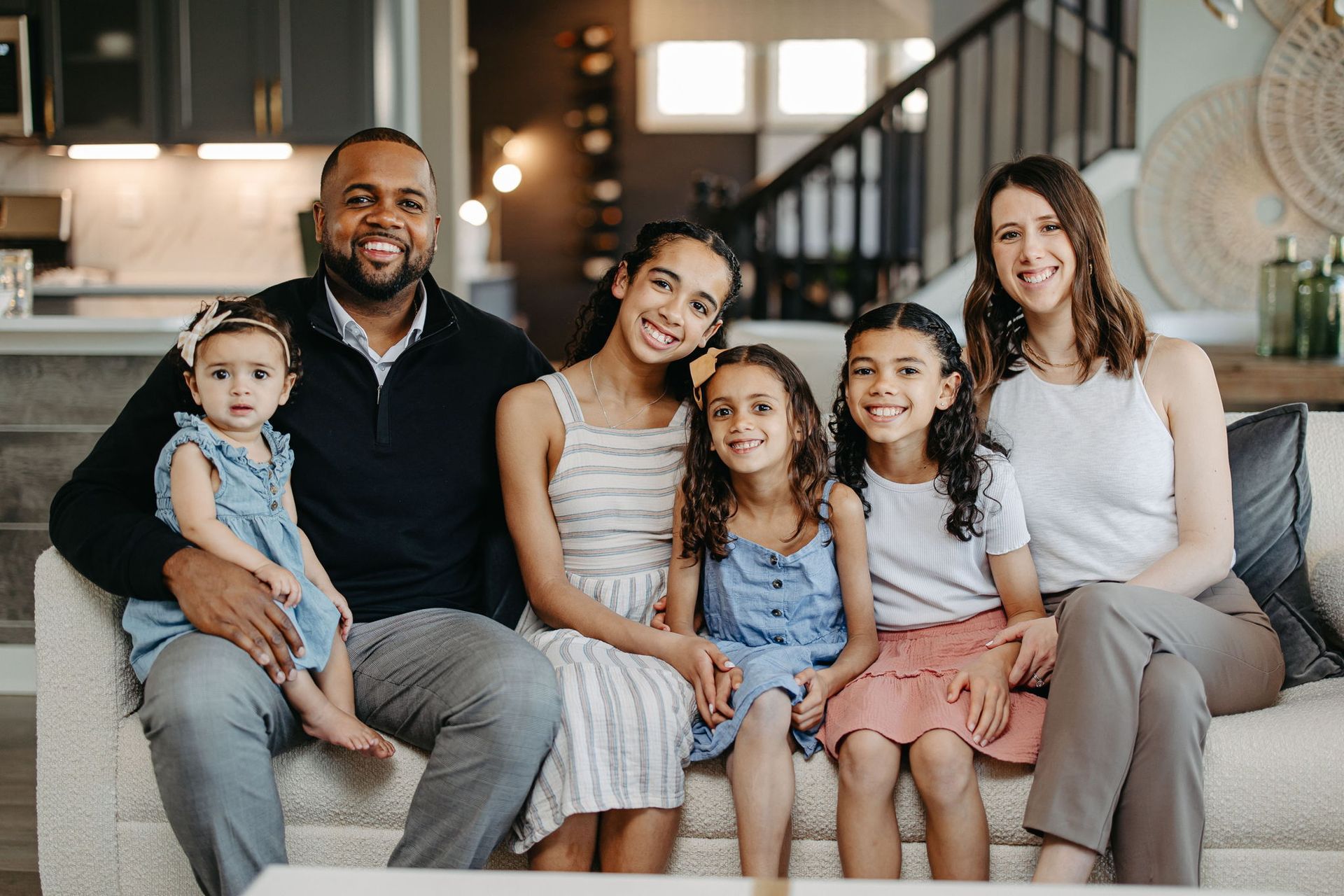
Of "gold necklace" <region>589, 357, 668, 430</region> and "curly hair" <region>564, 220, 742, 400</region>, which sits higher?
"curly hair" <region>564, 220, 742, 400</region>

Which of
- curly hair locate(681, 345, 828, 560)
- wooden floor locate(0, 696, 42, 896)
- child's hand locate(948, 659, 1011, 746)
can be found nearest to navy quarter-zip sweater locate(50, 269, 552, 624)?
curly hair locate(681, 345, 828, 560)

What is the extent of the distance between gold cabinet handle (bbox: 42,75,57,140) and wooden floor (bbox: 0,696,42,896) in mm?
2714

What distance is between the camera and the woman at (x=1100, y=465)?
5.25 ft

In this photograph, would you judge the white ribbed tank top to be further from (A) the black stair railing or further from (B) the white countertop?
(A) the black stair railing

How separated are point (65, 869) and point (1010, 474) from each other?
5.15 feet

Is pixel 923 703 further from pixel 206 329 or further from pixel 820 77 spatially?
pixel 820 77

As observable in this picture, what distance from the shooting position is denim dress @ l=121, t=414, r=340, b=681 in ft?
5.52

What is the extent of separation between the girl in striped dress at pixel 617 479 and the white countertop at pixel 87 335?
Answer: 146 centimetres

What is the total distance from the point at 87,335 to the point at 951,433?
231 cm

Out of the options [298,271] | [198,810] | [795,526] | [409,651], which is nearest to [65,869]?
[198,810]

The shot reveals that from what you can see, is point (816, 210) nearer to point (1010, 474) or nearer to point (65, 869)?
point (1010, 474)

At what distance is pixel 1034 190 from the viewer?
6.25ft

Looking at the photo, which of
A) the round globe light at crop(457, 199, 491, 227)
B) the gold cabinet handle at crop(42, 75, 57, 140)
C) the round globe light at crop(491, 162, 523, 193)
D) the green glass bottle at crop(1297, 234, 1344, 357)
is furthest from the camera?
the round globe light at crop(491, 162, 523, 193)

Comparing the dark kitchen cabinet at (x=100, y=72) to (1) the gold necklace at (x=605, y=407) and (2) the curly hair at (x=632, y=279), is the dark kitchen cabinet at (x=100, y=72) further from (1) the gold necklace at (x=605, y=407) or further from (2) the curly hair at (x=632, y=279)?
(1) the gold necklace at (x=605, y=407)
